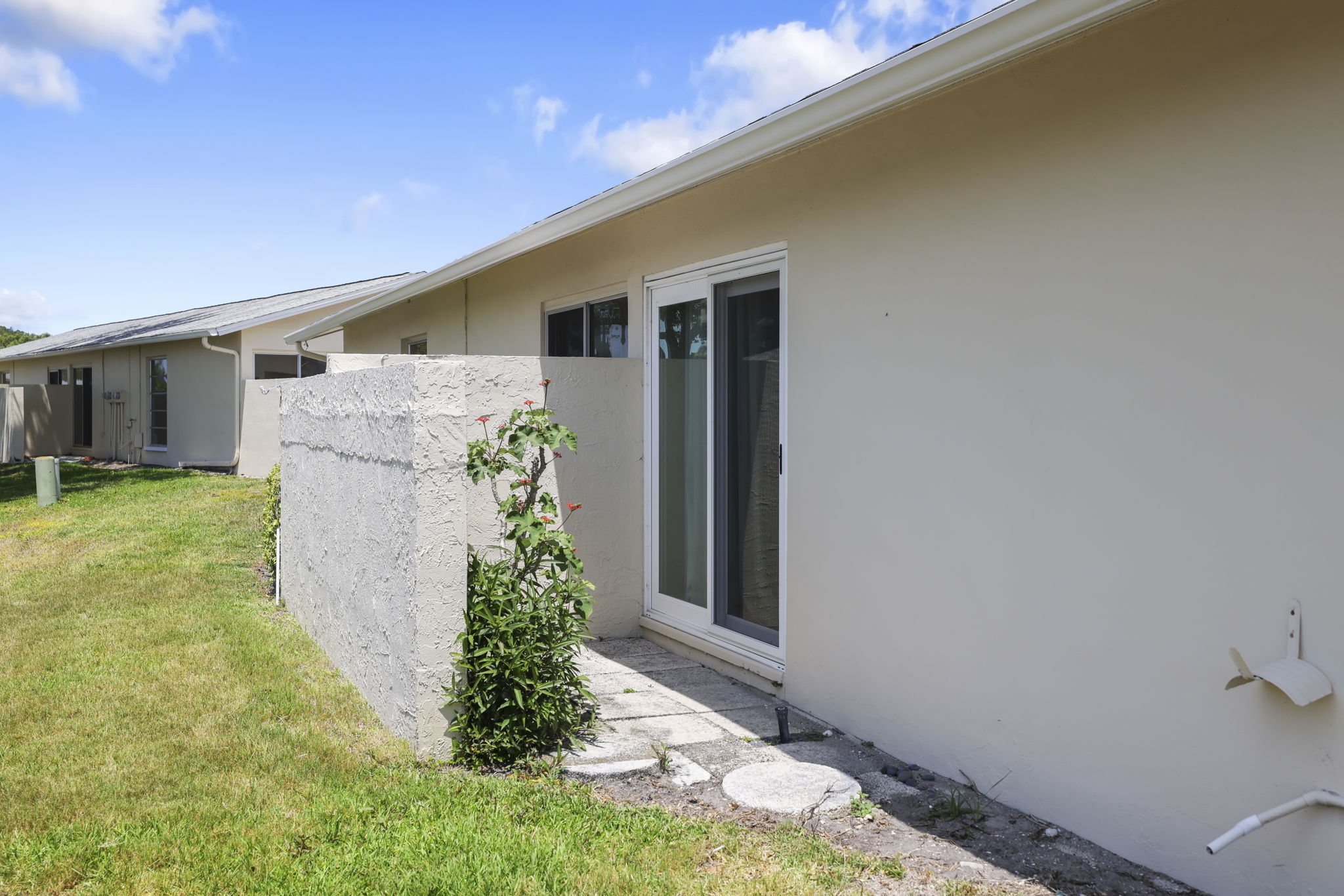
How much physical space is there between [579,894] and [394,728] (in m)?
1.94

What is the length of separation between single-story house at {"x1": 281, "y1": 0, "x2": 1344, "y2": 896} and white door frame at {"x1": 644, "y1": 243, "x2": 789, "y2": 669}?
0.10ft

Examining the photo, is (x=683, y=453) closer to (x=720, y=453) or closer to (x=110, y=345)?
(x=720, y=453)

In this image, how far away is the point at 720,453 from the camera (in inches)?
225

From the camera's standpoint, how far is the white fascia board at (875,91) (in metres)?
2.86

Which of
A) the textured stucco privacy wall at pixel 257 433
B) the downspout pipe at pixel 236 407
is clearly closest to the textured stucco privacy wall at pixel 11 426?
the downspout pipe at pixel 236 407

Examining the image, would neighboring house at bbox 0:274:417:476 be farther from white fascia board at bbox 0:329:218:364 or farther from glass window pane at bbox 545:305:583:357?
glass window pane at bbox 545:305:583:357

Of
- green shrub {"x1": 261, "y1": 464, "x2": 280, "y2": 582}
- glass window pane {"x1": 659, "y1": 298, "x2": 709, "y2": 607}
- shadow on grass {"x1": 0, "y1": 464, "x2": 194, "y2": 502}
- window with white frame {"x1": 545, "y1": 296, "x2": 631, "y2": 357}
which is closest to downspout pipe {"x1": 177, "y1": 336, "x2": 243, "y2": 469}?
shadow on grass {"x1": 0, "y1": 464, "x2": 194, "y2": 502}

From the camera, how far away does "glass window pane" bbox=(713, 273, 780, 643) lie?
5.30 meters

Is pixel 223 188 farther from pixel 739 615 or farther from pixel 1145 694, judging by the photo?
pixel 1145 694

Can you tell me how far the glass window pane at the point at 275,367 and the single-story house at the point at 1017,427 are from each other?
13096 mm

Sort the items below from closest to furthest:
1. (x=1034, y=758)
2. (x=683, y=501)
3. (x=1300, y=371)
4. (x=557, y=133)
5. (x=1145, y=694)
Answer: (x=1300, y=371)
(x=1145, y=694)
(x=1034, y=758)
(x=683, y=501)
(x=557, y=133)

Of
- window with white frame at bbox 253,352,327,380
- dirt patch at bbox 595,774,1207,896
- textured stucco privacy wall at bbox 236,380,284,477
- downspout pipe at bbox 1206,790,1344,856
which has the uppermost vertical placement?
window with white frame at bbox 253,352,327,380

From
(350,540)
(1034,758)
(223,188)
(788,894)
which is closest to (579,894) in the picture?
(788,894)

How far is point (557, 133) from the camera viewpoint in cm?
1858
